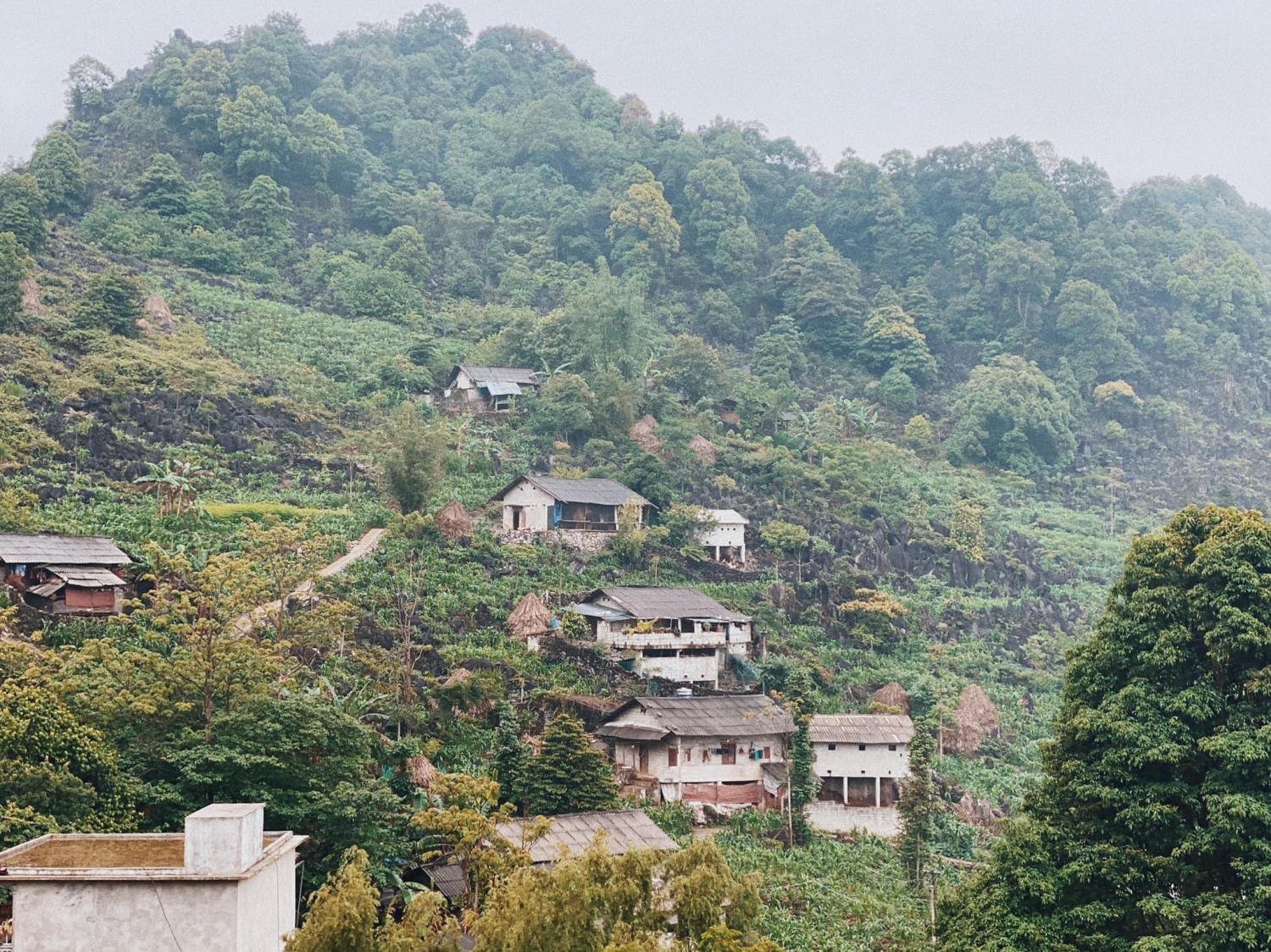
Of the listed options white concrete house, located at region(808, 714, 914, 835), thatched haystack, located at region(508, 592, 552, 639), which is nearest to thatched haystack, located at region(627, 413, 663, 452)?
thatched haystack, located at region(508, 592, 552, 639)

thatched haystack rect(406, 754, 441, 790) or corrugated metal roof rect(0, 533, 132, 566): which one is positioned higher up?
corrugated metal roof rect(0, 533, 132, 566)

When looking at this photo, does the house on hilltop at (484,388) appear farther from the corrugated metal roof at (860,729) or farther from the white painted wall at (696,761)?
the white painted wall at (696,761)

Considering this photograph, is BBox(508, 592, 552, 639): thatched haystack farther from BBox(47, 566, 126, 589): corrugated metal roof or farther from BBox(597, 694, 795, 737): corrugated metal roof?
BBox(47, 566, 126, 589): corrugated metal roof

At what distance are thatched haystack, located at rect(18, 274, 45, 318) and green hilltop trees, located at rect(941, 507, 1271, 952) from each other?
4729 centimetres

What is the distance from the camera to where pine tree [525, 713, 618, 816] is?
110ft

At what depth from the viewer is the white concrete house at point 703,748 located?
3953 cm

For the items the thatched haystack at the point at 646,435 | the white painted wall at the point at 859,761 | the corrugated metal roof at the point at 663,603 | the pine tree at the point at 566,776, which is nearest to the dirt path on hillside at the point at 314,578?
the corrugated metal roof at the point at 663,603

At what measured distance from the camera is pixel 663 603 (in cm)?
4550

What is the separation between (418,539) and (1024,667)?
2469 cm

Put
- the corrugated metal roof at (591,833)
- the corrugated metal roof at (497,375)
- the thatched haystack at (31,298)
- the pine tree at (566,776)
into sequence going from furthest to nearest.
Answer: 1. the corrugated metal roof at (497,375)
2. the thatched haystack at (31,298)
3. the pine tree at (566,776)
4. the corrugated metal roof at (591,833)

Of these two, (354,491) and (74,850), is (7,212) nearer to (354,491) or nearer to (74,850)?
(354,491)

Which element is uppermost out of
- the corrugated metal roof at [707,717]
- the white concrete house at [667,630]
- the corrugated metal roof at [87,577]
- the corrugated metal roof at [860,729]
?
the corrugated metal roof at [87,577]

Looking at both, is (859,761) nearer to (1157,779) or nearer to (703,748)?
(703,748)

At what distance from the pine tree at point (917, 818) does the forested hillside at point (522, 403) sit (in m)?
1.00
